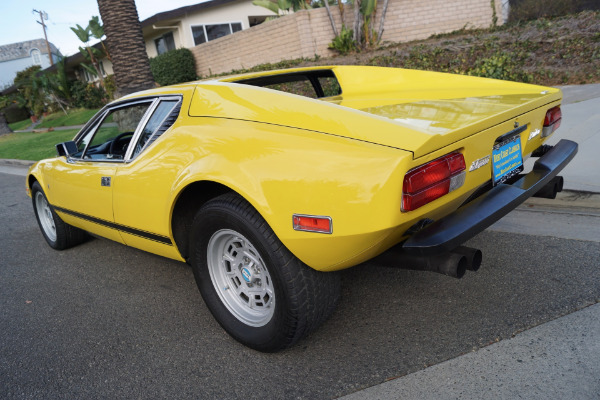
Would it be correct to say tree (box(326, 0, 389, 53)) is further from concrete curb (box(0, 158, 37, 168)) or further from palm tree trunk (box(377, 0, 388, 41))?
concrete curb (box(0, 158, 37, 168))

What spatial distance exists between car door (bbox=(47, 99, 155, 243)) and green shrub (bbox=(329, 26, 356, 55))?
39.2ft

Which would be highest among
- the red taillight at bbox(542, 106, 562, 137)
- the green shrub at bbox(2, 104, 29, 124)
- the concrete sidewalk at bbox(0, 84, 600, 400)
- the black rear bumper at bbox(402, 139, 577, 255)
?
the green shrub at bbox(2, 104, 29, 124)

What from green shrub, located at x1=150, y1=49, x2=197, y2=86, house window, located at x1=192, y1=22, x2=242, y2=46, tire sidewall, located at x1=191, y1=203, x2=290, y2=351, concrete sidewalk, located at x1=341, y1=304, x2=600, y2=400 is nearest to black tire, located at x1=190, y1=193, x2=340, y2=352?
tire sidewall, located at x1=191, y1=203, x2=290, y2=351

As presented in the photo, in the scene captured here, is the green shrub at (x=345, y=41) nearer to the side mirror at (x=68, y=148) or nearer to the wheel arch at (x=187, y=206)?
the side mirror at (x=68, y=148)

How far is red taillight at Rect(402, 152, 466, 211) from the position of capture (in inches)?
73.9

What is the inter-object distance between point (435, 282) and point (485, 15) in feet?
44.3

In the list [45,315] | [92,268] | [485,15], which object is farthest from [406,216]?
[485,15]

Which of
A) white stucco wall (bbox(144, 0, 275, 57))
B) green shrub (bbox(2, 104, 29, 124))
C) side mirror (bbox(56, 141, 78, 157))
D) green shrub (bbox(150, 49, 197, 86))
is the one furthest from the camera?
green shrub (bbox(2, 104, 29, 124))

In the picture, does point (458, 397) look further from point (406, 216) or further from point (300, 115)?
point (300, 115)

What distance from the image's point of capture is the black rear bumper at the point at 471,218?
1.91 metres

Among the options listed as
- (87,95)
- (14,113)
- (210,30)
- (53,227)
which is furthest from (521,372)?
(14,113)

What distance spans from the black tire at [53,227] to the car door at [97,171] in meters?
0.32

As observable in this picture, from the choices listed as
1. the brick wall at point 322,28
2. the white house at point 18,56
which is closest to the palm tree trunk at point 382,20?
the brick wall at point 322,28

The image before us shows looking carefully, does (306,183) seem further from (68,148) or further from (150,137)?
(68,148)
